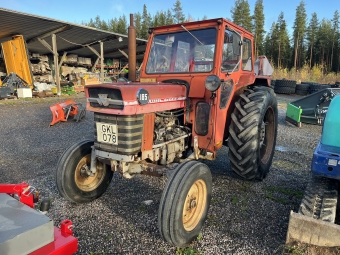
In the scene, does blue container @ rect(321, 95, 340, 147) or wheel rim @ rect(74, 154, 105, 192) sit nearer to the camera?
blue container @ rect(321, 95, 340, 147)

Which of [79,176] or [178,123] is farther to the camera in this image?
[178,123]

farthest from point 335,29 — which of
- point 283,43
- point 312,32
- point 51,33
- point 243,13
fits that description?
point 51,33

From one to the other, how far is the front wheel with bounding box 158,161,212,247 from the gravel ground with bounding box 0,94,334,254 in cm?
17

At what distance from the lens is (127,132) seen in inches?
98.5

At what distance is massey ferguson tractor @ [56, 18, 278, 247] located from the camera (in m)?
2.44

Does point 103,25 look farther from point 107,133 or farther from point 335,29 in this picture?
point 107,133

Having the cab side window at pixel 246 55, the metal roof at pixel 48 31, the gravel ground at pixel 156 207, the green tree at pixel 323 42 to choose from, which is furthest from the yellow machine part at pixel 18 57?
the green tree at pixel 323 42

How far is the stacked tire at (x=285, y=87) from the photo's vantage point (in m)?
15.8

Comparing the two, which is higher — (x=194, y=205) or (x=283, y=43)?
(x=283, y=43)

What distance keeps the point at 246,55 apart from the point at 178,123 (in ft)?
5.28

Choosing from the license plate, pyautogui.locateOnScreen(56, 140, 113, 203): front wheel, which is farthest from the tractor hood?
pyautogui.locateOnScreen(56, 140, 113, 203): front wheel

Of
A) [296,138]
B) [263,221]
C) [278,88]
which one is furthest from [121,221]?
[278,88]

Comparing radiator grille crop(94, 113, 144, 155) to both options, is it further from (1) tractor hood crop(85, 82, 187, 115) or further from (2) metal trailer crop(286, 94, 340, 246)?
(2) metal trailer crop(286, 94, 340, 246)

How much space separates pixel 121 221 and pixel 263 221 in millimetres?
1479
